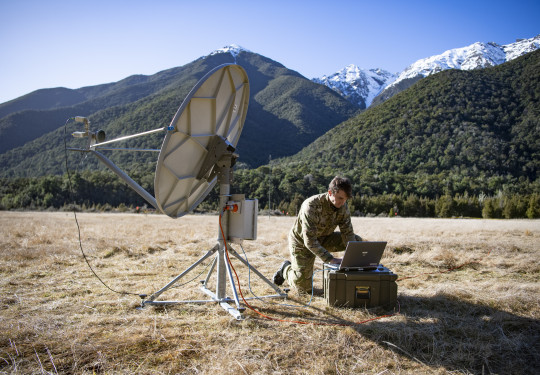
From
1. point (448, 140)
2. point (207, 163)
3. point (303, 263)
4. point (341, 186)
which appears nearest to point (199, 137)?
point (207, 163)

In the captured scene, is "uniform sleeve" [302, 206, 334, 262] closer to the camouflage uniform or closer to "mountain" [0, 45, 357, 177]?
the camouflage uniform

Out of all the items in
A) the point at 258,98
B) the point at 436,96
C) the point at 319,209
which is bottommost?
the point at 319,209

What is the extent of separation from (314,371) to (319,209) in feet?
8.66

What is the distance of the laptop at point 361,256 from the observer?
4512 millimetres

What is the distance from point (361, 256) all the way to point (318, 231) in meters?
1.02

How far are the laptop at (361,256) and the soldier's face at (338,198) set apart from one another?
2.61 feet

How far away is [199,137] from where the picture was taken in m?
4.57

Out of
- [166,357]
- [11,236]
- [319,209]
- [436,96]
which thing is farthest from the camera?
[436,96]

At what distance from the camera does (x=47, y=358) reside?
10.2 ft

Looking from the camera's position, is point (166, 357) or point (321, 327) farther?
point (321, 327)

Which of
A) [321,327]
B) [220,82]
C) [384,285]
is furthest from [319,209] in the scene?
[220,82]

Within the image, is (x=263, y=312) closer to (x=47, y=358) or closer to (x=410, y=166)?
(x=47, y=358)

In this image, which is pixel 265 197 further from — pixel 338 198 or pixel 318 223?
pixel 338 198

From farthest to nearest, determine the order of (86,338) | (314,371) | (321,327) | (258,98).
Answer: (258,98) → (321,327) → (86,338) → (314,371)
